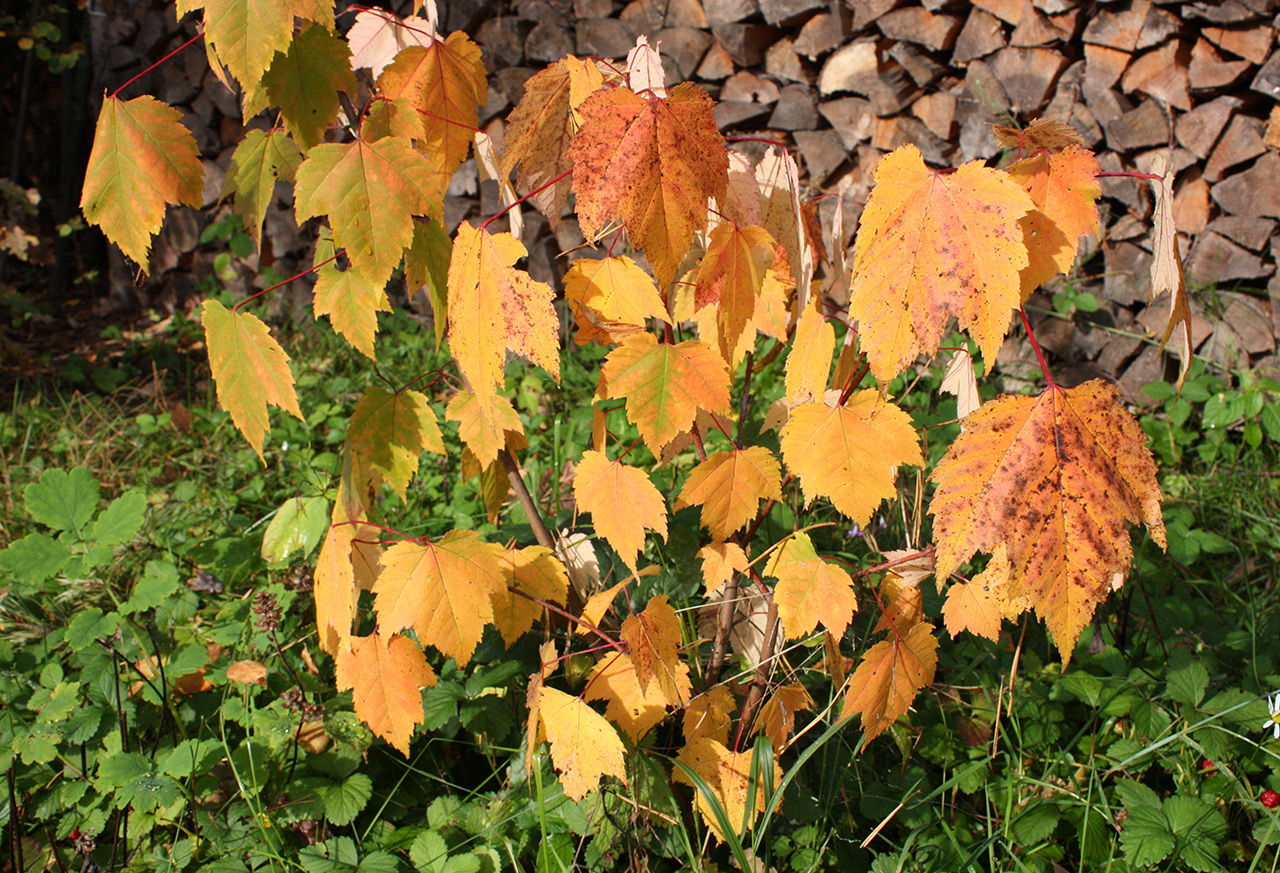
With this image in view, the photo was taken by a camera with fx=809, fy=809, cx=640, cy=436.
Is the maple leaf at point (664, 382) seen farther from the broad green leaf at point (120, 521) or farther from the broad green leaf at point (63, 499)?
the broad green leaf at point (63, 499)

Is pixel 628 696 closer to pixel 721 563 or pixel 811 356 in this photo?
pixel 721 563

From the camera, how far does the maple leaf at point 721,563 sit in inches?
42.1

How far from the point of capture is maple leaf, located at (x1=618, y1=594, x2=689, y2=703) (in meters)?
1.00

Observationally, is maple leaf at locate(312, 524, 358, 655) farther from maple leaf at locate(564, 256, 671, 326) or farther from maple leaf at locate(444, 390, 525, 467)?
maple leaf at locate(564, 256, 671, 326)

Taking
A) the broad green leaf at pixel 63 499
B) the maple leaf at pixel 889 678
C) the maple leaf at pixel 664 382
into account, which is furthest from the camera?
the broad green leaf at pixel 63 499

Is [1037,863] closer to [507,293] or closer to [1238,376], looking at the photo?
[507,293]

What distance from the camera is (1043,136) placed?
86cm

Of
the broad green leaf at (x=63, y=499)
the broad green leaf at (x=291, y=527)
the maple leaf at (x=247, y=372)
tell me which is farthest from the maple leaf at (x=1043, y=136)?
the broad green leaf at (x=63, y=499)

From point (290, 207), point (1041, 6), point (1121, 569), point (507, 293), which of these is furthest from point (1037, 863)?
point (290, 207)

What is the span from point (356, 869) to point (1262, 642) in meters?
1.70

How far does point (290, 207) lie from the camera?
3.76 metres

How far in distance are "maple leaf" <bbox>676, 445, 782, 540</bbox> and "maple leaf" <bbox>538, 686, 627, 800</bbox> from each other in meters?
0.28

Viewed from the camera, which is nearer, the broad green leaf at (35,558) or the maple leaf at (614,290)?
the maple leaf at (614,290)

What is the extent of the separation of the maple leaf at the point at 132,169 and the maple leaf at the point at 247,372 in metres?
0.11
